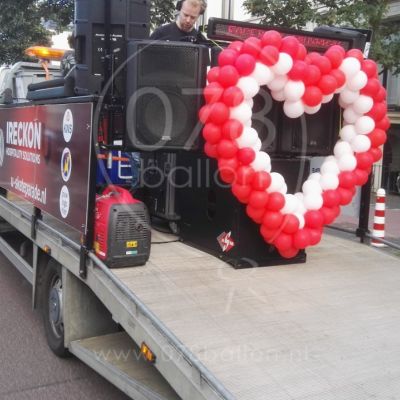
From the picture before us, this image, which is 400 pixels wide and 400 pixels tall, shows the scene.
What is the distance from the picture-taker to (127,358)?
333 cm

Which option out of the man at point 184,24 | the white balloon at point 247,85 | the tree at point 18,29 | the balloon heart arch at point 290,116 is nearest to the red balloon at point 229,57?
the balloon heart arch at point 290,116

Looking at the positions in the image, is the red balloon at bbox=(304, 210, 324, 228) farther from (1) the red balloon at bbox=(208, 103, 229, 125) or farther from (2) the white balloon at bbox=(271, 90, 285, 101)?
(1) the red balloon at bbox=(208, 103, 229, 125)

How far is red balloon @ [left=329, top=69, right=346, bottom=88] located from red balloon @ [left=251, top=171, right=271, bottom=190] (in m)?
0.83

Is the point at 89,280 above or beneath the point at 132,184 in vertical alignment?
beneath

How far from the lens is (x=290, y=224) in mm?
3695

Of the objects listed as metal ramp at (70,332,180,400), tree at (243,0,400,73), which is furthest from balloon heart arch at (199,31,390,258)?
tree at (243,0,400,73)

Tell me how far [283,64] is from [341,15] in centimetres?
997

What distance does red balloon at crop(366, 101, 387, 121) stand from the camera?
3967 mm

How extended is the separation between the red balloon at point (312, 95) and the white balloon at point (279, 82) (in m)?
0.16

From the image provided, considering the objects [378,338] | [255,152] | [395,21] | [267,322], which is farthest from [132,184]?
[395,21]

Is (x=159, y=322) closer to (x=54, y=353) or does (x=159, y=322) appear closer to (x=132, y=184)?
(x=54, y=353)

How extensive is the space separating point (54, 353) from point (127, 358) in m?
1.18

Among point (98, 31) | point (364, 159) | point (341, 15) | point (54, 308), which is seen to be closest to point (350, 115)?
point (364, 159)

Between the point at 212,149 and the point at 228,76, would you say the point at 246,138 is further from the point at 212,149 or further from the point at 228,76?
the point at 228,76
